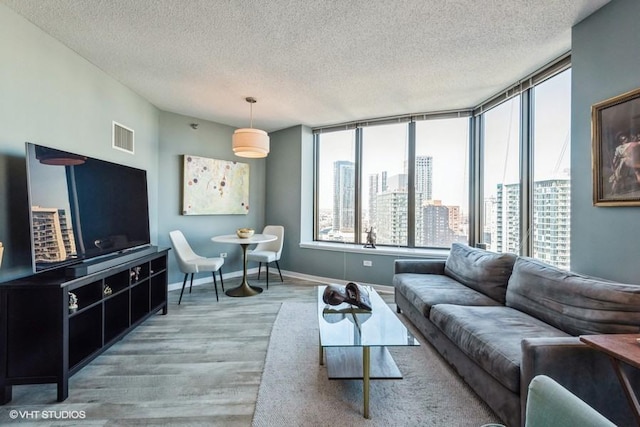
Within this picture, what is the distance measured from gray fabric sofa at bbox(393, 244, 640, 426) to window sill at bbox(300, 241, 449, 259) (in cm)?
106

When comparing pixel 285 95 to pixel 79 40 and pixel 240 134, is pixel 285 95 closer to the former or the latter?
pixel 240 134

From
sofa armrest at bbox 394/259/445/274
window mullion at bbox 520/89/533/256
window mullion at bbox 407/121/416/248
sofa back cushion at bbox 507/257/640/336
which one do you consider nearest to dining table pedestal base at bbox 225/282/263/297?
sofa armrest at bbox 394/259/445/274

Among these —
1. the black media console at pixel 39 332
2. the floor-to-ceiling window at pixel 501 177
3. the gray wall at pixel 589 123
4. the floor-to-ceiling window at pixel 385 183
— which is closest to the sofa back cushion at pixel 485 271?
the gray wall at pixel 589 123

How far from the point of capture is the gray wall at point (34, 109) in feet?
6.41

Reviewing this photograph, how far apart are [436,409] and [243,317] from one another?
6.79 ft

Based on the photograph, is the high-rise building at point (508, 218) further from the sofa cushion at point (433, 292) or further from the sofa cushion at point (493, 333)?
the sofa cushion at point (493, 333)

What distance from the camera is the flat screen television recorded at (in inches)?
74.3

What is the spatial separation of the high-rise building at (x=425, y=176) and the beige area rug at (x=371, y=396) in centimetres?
239

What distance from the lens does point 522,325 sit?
72.1 inches

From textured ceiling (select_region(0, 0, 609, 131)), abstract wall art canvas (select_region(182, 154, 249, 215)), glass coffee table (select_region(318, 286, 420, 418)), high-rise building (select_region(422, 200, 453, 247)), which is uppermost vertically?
textured ceiling (select_region(0, 0, 609, 131))

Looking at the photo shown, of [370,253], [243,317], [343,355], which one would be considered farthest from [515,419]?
[370,253]

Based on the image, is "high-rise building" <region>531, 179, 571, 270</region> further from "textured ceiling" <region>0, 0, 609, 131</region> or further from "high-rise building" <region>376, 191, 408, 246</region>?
"high-rise building" <region>376, 191, 408, 246</region>

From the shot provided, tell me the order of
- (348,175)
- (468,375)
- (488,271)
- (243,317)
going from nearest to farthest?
(468,375) < (488,271) < (243,317) < (348,175)

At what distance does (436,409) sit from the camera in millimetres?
1683
